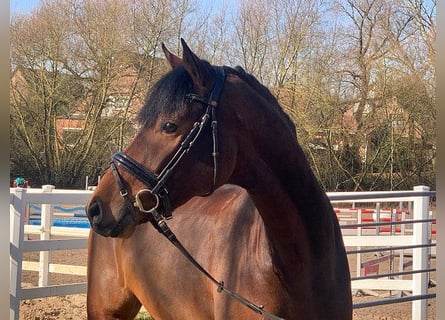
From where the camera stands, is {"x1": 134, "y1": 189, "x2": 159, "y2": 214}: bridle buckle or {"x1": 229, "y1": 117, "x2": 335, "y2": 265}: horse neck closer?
{"x1": 134, "y1": 189, "x2": 159, "y2": 214}: bridle buckle

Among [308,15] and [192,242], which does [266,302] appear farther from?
[308,15]

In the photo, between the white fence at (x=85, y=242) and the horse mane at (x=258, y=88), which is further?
A: the white fence at (x=85, y=242)

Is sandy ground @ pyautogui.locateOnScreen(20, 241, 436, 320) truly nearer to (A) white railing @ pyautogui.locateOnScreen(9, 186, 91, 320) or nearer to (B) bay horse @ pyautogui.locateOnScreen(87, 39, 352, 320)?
(A) white railing @ pyautogui.locateOnScreen(9, 186, 91, 320)

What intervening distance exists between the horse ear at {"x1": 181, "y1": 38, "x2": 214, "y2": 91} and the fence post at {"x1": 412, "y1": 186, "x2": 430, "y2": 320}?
4345mm

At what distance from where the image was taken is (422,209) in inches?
232

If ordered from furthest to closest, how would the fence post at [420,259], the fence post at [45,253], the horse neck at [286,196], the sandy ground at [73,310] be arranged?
the fence post at [45,253] < the sandy ground at [73,310] < the fence post at [420,259] < the horse neck at [286,196]

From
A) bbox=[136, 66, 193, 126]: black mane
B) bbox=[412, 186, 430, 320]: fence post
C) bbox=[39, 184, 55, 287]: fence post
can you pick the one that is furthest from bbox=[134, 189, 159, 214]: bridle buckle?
bbox=[39, 184, 55, 287]: fence post

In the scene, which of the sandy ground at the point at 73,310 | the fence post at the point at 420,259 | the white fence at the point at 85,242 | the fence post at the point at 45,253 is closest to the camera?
the white fence at the point at 85,242

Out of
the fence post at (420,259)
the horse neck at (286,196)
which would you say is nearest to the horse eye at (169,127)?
the horse neck at (286,196)

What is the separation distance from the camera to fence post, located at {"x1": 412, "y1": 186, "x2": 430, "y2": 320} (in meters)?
5.88

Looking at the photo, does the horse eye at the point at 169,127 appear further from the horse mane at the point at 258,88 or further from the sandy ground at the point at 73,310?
the sandy ground at the point at 73,310

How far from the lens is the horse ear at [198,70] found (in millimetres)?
1990

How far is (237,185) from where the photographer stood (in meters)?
2.24

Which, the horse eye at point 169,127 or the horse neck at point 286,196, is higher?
the horse eye at point 169,127
